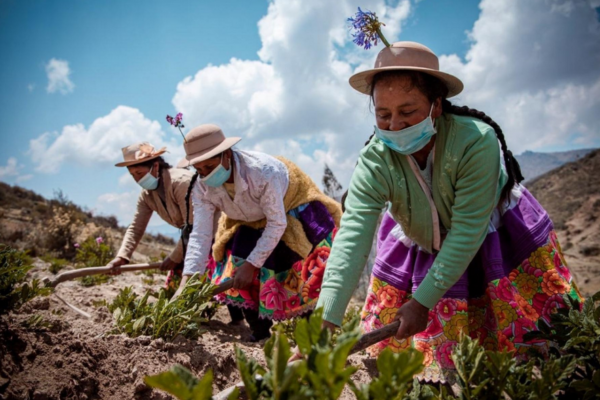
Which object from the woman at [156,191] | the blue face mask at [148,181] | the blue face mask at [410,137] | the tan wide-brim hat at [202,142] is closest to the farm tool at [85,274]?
the woman at [156,191]

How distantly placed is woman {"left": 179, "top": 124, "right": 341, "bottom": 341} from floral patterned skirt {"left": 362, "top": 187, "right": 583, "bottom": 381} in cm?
130

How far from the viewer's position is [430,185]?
210 cm

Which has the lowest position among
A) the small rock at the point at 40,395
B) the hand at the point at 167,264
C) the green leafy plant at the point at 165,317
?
the small rock at the point at 40,395

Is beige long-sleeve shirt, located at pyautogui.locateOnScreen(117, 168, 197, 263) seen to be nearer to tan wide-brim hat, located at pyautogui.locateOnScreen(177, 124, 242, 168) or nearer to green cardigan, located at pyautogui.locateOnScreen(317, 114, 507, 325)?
tan wide-brim hat, located at pyautogui.locateOnScreen(177, 124, 242, 168)

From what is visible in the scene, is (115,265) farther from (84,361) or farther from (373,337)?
(373,337)

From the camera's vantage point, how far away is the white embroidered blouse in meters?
3.36

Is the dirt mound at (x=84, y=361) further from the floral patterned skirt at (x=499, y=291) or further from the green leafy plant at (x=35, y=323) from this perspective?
the floral patterned skirt at (x=499, y=291)

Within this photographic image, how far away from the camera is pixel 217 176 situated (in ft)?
10.8

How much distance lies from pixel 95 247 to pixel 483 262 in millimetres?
7457

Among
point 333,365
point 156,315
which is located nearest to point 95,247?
point 156,315

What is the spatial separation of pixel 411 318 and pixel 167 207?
3362 millimetres

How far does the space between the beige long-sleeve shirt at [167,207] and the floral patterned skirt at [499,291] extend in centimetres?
273

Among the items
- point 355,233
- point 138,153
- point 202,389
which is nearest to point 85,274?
point 138,153

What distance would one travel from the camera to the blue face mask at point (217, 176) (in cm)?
327
